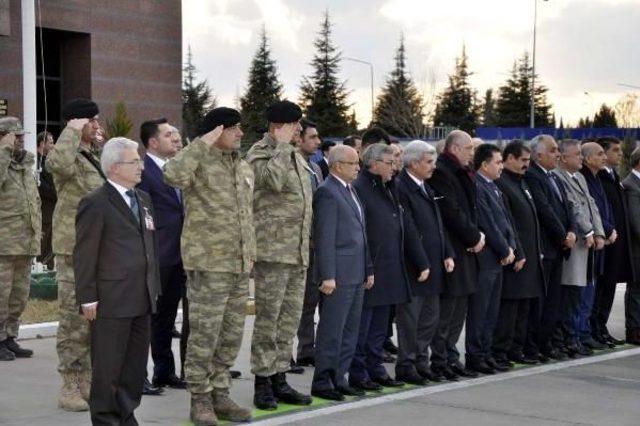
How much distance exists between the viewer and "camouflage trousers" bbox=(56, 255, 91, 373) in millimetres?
8297

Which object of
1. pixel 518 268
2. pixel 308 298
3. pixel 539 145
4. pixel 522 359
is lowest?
pixel 522 359

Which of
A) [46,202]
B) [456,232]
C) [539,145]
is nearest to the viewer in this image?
[456,232]

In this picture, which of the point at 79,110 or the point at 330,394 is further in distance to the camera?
the point at 330,394

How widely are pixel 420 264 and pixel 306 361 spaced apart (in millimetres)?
1690

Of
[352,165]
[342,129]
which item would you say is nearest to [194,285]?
[352,165]

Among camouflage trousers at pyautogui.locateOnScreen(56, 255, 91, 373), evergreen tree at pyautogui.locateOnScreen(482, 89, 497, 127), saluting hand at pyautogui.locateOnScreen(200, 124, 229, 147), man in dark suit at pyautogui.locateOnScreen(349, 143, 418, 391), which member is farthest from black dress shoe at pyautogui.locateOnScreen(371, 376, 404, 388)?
evergreen tree at pyautogui.locateOnScreen(482, 89, 497, 127)

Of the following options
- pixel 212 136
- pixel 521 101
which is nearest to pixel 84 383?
pixel 212 136

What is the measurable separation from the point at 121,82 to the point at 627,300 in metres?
27.0

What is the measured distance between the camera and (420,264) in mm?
9648

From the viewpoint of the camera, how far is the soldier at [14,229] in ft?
34.9

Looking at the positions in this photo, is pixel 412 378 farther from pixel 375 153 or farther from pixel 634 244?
pixel 634 244

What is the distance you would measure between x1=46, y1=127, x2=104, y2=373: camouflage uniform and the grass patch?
13.6ft

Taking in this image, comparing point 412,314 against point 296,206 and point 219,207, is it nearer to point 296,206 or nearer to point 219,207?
point 296,206

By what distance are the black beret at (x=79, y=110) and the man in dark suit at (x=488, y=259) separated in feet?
12.1
